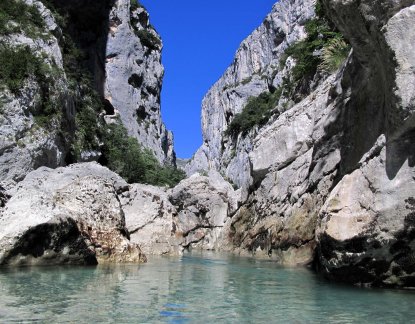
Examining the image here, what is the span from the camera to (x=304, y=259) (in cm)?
1377

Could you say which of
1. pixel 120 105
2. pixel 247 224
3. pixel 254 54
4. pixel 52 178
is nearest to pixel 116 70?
pixel 120 105

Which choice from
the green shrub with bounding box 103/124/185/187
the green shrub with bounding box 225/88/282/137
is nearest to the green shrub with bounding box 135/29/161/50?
the green shrub with bounding box 225/88/282/137

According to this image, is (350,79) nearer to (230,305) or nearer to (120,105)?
(230,305)


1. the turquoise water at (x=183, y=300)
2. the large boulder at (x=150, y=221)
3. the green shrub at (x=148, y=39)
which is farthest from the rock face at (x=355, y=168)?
the green shrub at (x=148, y=39)

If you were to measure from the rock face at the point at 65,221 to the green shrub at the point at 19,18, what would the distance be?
10.9m

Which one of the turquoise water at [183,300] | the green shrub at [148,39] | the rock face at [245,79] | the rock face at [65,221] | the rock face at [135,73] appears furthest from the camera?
the rock face at [245,79]

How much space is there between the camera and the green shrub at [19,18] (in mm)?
21875

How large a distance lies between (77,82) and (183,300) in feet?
85.5

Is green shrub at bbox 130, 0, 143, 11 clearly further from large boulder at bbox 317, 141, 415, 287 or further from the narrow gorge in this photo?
large boulder at bbox 317, 141, 415, 287

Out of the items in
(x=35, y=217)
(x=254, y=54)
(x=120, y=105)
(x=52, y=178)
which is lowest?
(x=35, y=217)

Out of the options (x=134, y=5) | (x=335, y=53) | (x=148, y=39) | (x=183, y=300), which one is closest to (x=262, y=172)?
(x=335, y=53)

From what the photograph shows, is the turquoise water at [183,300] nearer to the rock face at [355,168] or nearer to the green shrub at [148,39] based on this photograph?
the rock face at [355,168]

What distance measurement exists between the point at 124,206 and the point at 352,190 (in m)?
11.8

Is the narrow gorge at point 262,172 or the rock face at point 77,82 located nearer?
the narrow gorge at point 262,172
